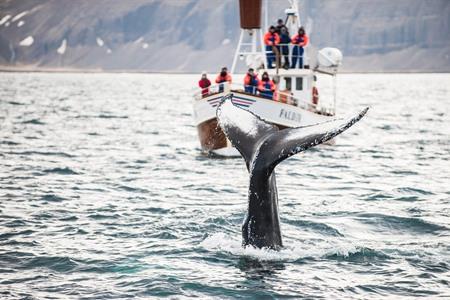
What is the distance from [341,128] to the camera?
8234mm

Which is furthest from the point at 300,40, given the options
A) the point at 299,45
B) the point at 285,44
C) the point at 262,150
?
the point at 262,150

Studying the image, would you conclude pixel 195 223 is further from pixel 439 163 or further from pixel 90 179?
pixel 439 163

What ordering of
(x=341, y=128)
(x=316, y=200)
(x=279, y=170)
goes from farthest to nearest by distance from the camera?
(x=279, y=170), (x=316, y=200), (x=341, y=128)

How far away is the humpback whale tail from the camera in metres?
8.74

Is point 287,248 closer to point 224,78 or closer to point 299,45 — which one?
point 224,78

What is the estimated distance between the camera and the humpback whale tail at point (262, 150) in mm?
8742

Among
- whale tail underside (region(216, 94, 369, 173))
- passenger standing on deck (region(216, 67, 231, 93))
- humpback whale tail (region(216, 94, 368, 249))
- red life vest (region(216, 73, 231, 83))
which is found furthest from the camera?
red life vest (region(216, 73, 231, 83))

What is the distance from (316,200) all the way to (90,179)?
6.23 meters

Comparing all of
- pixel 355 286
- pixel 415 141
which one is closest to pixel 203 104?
pixel 415 141

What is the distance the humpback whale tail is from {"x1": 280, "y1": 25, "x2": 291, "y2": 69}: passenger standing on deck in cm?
1736

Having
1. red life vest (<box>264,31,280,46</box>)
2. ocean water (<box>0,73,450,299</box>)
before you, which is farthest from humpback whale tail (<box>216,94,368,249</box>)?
red life vest (<box>264,31,280,46</box>)

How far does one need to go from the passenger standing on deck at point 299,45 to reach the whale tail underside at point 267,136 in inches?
677

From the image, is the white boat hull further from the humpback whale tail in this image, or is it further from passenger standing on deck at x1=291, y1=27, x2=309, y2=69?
the humpback whale tail

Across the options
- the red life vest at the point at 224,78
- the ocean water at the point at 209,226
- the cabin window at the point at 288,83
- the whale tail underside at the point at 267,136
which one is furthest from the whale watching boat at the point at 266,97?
the whale tail underside at the point at 267,136
